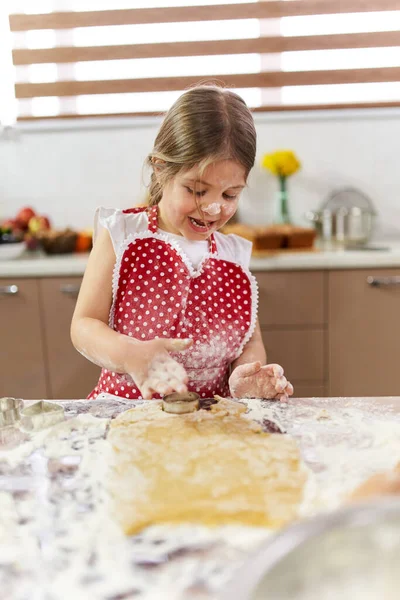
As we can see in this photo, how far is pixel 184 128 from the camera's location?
1.07m

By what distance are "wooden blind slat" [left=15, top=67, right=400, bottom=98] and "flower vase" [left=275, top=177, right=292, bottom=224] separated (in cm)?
42

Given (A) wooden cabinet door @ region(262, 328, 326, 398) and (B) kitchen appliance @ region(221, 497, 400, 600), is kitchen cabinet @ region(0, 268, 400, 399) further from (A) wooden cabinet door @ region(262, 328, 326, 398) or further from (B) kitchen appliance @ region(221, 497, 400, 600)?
(B) kitchen appliance @ region(221, 497, 400, 600)

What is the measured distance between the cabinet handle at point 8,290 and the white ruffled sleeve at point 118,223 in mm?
932

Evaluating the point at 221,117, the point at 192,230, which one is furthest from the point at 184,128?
the point at 192,230

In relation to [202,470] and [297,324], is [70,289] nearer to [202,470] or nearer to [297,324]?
[297,324]

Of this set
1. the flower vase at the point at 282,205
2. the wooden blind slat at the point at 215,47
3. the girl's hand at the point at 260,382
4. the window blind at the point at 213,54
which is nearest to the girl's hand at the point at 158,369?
the girl's hand at the point at 260,382

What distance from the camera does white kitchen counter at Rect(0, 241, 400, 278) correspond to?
1.99 meters

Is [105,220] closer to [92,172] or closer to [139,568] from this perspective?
[139,568]

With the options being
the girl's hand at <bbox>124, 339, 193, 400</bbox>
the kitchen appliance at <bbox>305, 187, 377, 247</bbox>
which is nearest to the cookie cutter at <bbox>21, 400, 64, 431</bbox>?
the girl's hand at <bbox>124, 339, 193, 400</bbox>

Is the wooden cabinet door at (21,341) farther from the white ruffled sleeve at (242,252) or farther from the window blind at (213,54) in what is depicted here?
the white ruffled sleeve at (242,252)

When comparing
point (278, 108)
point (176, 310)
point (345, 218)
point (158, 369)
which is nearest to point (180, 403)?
point (158, 369)

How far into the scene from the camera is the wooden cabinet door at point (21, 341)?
82.3 inches

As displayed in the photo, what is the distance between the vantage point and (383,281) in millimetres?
2010

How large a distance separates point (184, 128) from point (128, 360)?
444 mm
